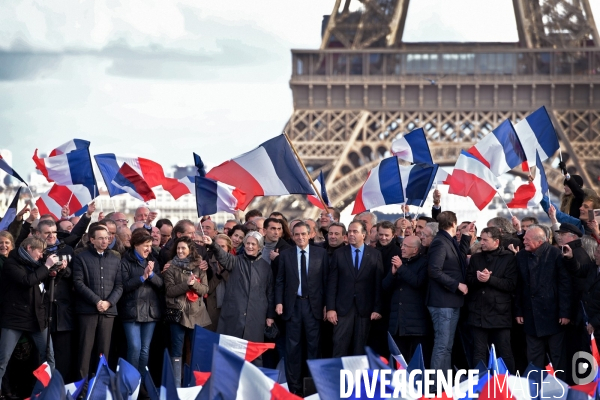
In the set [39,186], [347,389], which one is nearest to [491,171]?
[347,389]

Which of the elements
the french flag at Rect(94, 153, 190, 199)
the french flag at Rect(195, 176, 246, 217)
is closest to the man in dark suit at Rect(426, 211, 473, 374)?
the french flag at Rect(195, 176, 246, 217)

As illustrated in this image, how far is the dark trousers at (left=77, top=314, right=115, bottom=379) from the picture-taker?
429 inches

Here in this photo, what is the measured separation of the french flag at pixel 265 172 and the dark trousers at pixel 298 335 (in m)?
1.81

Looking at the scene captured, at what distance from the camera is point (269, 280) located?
1137 centimetres

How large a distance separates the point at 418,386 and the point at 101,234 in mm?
4444

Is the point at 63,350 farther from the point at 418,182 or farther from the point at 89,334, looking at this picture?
the point at 418,182

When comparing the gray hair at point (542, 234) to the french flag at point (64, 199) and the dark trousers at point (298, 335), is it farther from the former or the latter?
the french flag at point (64, 199)

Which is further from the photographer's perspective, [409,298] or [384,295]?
[384,295]

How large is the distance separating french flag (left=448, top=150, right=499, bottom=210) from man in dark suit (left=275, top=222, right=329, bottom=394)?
3.03 m

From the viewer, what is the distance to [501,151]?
43.9ft

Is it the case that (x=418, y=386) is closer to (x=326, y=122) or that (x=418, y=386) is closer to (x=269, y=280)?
(x=269, y=280)

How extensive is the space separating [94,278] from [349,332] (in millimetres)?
→ 2617

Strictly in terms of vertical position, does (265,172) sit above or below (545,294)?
above

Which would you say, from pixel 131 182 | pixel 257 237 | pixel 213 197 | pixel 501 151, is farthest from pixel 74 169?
pixel 501 151
